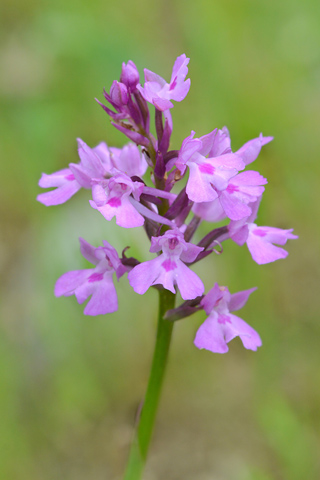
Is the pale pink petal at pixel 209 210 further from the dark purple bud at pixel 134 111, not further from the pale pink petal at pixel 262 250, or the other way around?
the dark purple bud at pixel 134 111

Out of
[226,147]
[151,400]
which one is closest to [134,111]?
[226,147]

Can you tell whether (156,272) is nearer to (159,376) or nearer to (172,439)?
(159,376)

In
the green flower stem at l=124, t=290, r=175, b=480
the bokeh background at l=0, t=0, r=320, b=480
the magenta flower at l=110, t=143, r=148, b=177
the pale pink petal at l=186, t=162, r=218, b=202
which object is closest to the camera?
the pale pink petal at l=186, t=162, r=218, b=202

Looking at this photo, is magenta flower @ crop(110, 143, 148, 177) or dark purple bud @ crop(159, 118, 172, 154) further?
magenta flower @ crop(110, 143, 148, 177)

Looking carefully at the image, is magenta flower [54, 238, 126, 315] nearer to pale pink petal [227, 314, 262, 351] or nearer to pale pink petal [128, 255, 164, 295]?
pale pink petal [128, 255, 164, 295]

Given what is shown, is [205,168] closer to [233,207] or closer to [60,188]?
[233,207]

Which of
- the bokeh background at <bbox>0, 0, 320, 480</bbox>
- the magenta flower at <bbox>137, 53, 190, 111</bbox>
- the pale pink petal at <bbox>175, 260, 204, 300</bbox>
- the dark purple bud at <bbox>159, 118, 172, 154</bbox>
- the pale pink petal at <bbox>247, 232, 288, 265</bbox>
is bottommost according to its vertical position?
the bokeh background at <bbox>0, 0, 320, 480</bbox>

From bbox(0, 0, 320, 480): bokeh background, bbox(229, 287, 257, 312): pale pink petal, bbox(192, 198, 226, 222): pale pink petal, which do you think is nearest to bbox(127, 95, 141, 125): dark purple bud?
bbox(192, 198, 226, 222): pale pink petal

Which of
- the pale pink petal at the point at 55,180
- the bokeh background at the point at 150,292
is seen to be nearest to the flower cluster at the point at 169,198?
the pale pink petal at the point at 55,180
